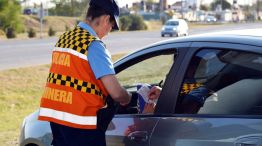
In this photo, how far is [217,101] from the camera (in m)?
3.45

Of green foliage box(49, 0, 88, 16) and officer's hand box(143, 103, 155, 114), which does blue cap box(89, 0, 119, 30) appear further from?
green foliage box(49, 0, 88, 16)

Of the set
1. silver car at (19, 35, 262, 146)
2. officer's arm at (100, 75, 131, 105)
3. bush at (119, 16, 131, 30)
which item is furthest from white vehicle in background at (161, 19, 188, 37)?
officer's arm at (100, 75, 131, 105)

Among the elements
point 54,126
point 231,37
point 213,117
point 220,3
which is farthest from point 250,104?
point 220,3

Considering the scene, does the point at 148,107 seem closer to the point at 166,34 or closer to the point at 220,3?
the point at 166,34

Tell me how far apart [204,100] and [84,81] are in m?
0.79

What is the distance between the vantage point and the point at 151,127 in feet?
12.0

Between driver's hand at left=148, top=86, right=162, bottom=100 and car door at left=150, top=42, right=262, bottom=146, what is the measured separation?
0.19m

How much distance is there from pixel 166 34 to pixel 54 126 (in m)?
44.6

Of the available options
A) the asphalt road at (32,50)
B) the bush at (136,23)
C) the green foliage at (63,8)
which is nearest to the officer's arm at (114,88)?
the asphalt road at (32,50)

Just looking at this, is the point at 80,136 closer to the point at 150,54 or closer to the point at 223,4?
the point at 150,54

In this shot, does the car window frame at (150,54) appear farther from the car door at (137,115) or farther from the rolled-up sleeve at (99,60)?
the rolled-up sleeve at (99,60)

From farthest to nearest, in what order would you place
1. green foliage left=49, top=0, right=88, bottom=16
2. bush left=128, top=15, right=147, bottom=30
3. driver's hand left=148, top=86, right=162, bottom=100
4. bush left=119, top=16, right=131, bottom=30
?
green foliage left=49, top=0, right=88, bottom=16 < bush left=128, top=15, right=147, bottom=30 < bush left=119, top=16, right=131, bottom=30 < driver's hand left=148, top=86, right=162, bottom=100

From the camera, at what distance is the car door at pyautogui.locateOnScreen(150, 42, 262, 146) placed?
124 inches

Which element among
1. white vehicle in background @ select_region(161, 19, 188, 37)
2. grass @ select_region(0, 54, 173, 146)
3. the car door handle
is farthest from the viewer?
white vehicle in background @ select_region(161, 19, 188, 37)
